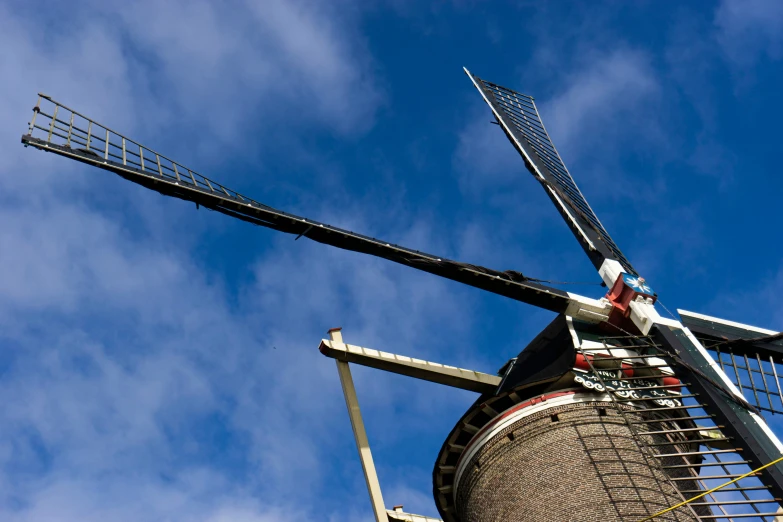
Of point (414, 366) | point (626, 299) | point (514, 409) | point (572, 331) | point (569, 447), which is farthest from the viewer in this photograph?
point (414, 366)

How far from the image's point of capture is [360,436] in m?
16.1

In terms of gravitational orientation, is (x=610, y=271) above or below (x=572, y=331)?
above

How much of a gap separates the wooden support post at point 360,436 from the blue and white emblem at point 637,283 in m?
5.58

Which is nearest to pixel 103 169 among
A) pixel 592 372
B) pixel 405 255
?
pixel 405 255

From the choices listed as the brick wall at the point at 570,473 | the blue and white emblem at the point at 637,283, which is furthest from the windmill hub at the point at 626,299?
the brick wall at the point at 570,473

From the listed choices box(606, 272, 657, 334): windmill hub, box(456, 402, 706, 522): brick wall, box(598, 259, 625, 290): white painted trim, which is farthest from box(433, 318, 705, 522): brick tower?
box(598, 259, 625, 290): white painted trim

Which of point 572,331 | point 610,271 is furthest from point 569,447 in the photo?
point 610,271

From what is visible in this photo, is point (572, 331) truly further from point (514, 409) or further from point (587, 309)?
point (514, 409)

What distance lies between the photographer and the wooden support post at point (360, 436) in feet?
50.8

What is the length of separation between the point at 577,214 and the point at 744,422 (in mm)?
7146

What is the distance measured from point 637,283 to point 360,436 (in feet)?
19.6

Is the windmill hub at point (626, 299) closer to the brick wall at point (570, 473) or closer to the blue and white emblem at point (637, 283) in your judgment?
the blue and white emblem at point (637, 283)

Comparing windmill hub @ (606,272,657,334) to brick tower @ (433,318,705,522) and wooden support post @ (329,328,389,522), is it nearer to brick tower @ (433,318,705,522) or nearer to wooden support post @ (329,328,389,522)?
brick tower @ (433,318,705,522)

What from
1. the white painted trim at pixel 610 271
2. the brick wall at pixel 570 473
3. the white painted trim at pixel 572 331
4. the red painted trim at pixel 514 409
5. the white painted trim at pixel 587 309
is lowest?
the brick wall at pixel 570 473
